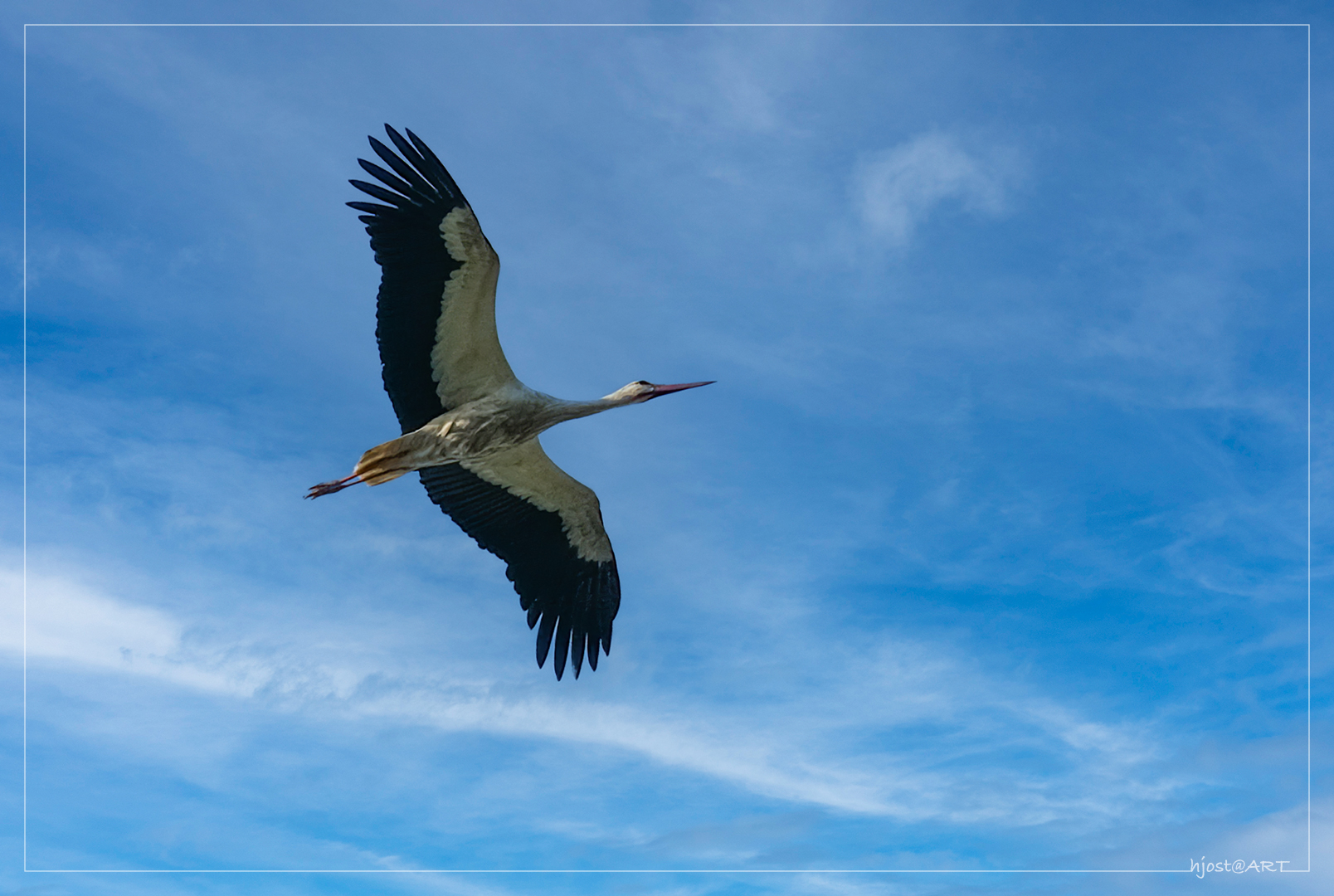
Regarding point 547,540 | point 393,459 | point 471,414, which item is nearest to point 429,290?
point 471,414

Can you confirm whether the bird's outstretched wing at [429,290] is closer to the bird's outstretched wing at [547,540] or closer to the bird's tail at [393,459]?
the bird's tail at [393,459]

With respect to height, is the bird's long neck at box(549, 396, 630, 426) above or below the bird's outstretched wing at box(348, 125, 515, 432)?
below

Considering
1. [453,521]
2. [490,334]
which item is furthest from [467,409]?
[453,521]

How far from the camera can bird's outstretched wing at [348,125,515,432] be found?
45.3 ft

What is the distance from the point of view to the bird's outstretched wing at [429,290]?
13.8 metres

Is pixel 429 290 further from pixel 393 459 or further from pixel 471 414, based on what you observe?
pixel 393 459

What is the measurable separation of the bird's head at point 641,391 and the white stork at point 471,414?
0.02 metres

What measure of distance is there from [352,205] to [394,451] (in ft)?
10.7

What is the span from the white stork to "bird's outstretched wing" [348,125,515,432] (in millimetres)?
A: 15

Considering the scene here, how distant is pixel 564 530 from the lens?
55.9 ft

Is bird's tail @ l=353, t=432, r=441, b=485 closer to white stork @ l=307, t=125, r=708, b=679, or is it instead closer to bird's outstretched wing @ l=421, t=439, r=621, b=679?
white stork @ l=307, t=125, r=708, b=679

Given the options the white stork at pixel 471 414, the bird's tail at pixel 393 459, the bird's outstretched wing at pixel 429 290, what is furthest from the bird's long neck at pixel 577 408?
the bird's tail at pixel 393 459

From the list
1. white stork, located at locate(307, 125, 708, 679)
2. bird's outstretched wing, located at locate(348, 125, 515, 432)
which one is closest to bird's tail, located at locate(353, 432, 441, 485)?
white stork, located at locate(307, 125, 708, 679)

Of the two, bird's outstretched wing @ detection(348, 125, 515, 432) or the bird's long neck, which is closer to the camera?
bird's outstretched wing @ detection(348, 125, 515, 432)
